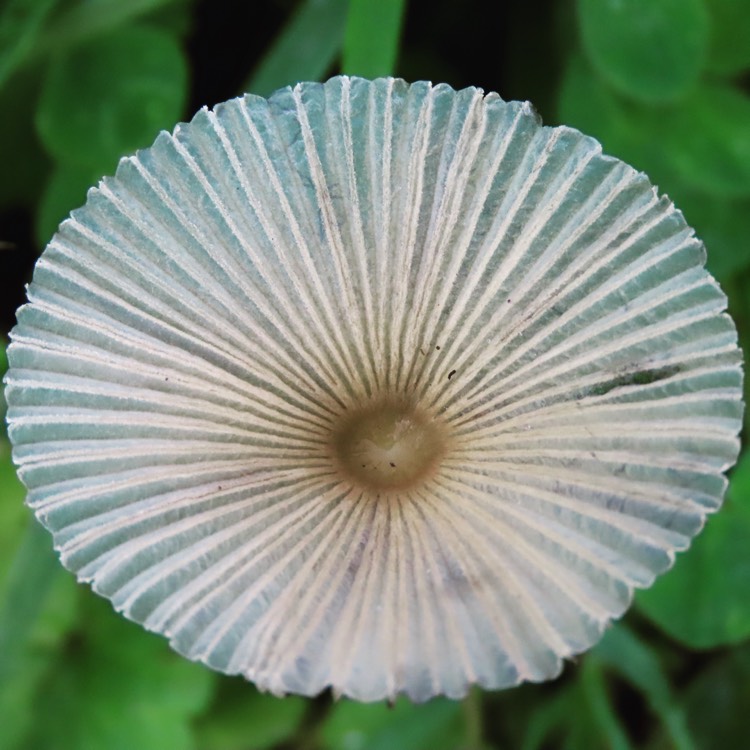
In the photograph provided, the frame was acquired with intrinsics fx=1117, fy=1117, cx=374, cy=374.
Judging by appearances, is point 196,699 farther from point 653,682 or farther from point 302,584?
point 302,584

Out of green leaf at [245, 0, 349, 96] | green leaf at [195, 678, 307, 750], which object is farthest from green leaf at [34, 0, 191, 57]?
green leaf at [195, 678, 307, 750]

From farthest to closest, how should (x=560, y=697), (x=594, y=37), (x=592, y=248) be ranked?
1. (x=560, y=697)
2. (x=594, y=37)
3. (x=592, y=248)

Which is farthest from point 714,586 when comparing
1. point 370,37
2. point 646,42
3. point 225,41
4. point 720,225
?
point 225,41

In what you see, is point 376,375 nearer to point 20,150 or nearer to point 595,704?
point 595,704

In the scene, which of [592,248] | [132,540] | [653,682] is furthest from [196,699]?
[592,248]

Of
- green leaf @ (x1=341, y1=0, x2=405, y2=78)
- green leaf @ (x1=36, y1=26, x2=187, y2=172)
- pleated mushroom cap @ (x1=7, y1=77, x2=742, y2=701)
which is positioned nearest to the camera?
pleated mushroom cap @ (x1=7, y1=77, x2=742, y2=701)

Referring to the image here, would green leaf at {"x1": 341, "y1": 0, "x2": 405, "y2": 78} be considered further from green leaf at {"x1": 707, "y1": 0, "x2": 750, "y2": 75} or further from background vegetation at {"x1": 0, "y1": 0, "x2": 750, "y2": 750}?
green leaf at {"x1": 707, "y1": 0, "x2": 750, "y2": 75}
